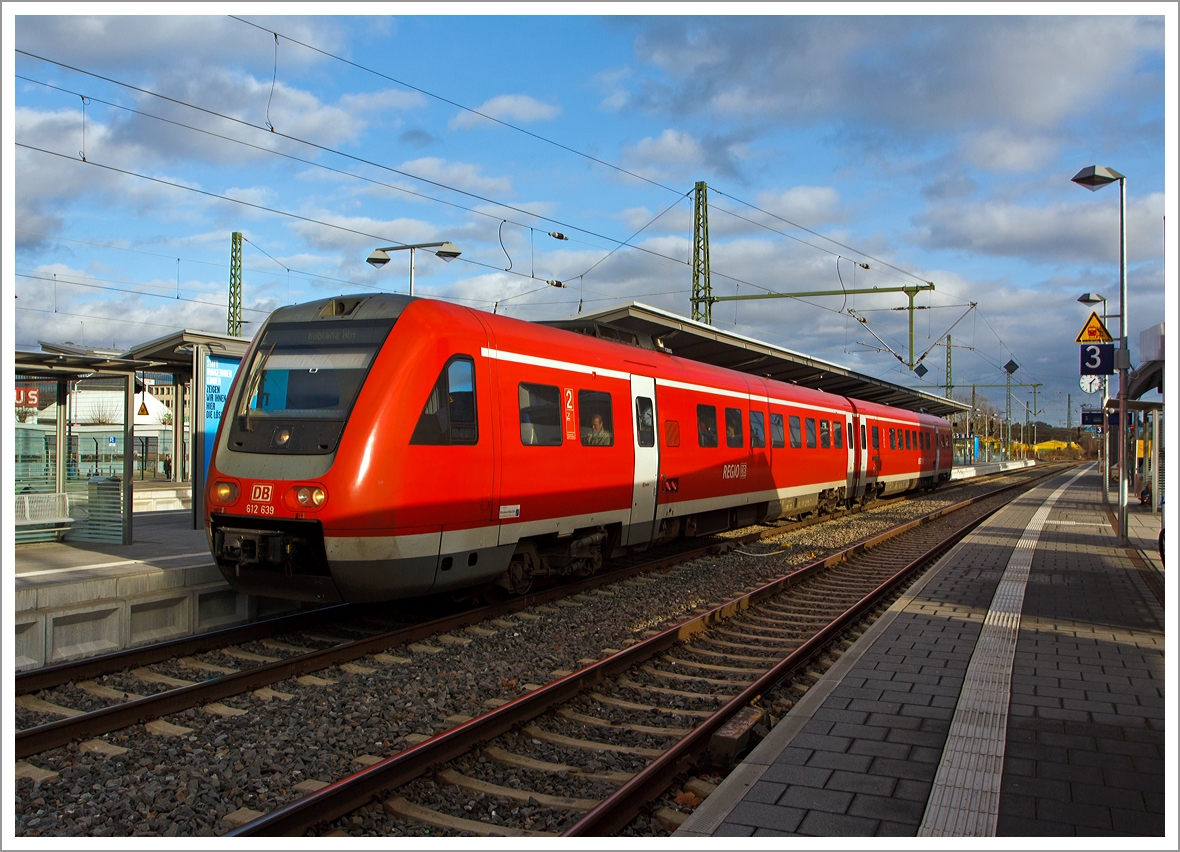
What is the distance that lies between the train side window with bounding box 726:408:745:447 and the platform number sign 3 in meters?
6.52

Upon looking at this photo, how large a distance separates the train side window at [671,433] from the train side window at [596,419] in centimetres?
156

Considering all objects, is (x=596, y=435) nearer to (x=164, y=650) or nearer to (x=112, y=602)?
(x=164, y=650)

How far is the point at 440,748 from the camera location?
16.6 feet

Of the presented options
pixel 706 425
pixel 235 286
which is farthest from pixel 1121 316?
pixel 235 286

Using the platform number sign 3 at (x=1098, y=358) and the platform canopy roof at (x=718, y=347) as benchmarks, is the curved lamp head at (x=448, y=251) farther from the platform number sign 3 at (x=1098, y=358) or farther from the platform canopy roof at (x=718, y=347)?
the platform number sign 3 at (x=1098, y=358)

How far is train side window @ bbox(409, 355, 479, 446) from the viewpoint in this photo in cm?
785

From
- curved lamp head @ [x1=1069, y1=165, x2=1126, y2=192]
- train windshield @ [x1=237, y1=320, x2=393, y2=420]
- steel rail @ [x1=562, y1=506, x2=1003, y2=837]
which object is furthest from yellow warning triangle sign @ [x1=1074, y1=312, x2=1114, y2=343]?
train windshield @ [x1=237, y1=320, x2=393, y2=420]

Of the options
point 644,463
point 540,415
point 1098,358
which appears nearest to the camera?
point 540,415

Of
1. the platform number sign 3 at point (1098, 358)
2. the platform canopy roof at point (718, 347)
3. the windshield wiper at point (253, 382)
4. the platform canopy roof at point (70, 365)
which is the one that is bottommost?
the windshield wiper at point (253, 382)

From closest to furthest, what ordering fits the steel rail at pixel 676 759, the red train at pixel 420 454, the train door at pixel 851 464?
the steel rail at pixel 676 759, the red train at pixel 420 454, the train door at pixel 851 464

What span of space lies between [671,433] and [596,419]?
2.20 m

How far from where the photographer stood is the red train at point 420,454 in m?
7.47

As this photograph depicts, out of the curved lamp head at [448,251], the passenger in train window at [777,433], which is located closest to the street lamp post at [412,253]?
the curved lamp head at [448,251]

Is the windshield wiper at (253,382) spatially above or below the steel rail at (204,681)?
above
